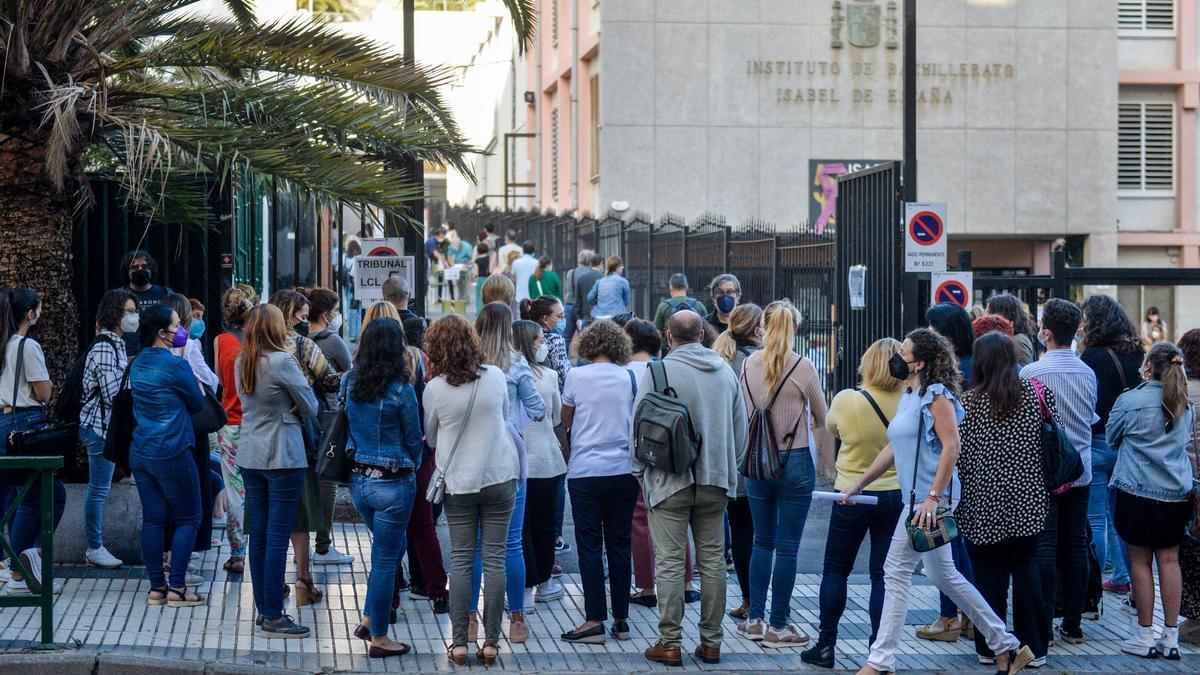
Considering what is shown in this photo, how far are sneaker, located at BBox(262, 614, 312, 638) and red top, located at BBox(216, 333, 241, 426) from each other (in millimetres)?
1766

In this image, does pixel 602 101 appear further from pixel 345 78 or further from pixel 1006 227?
pixel 345 78

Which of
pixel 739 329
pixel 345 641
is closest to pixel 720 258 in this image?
pixel 739 329

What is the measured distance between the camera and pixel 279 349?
26.8 feet

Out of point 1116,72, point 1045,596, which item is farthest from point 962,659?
point 1116,72

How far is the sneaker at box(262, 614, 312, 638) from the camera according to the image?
816 centimetres

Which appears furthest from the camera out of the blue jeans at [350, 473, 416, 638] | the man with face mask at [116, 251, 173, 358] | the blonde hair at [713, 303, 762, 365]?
the man with face mask at [116, 251, 173, 358]

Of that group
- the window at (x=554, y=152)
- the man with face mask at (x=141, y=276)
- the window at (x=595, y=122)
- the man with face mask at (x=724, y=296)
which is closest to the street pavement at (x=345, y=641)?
the man with face mask at (x=141, y=276)

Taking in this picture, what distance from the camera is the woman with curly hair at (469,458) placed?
24.7 feet

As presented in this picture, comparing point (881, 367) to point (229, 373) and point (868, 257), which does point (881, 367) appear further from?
point (868, 257)

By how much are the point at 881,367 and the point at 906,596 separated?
121 centimetres

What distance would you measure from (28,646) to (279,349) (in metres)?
2.04

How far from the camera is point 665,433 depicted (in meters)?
7.54

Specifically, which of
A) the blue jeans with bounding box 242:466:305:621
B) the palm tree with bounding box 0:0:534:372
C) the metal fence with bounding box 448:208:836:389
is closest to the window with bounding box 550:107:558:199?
the metal fence with bounding box 448:208:836:389

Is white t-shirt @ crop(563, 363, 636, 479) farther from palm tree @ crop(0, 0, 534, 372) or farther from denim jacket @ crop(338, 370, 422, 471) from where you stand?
palm tree @ crop(0, 0, 534, 372)
